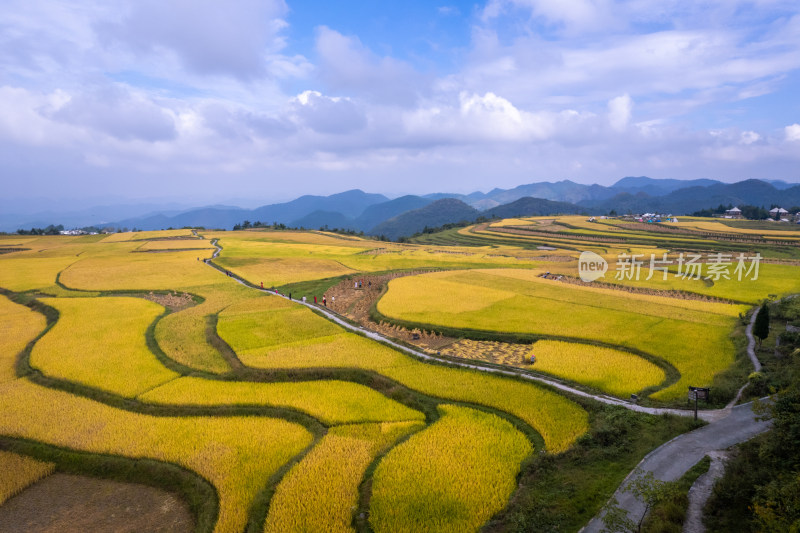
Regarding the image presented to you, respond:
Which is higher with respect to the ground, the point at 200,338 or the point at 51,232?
the point at 51,232

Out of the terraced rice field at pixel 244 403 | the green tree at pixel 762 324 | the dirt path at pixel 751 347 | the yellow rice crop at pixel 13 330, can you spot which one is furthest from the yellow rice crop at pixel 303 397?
the green tree at pixel 762 324

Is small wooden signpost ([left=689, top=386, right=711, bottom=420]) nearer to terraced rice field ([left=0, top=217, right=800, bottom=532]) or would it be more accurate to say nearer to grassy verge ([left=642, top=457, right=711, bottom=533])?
terraced rice field ([left=0, top=217, right=800, bottom=532])

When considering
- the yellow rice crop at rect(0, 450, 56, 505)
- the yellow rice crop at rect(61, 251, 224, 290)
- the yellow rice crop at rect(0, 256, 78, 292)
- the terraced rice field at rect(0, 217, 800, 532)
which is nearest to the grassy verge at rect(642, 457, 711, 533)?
the terraced rice field at rect(0, 217, 800, 532)

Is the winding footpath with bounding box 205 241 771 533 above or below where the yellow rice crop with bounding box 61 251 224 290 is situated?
below

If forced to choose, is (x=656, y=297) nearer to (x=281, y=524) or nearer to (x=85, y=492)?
(x=281, y=524)

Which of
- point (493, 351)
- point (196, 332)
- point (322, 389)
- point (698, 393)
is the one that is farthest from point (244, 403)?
point (698, 393)

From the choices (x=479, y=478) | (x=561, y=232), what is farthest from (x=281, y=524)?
(x=561, y=232)

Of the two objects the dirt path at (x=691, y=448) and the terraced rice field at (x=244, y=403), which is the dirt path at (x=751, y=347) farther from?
the terraced rice field at (x=244, y=403)

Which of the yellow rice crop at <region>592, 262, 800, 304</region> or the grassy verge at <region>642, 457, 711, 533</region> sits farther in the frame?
the yellow rice crop at <region>592, 262, 800, 304</region>
